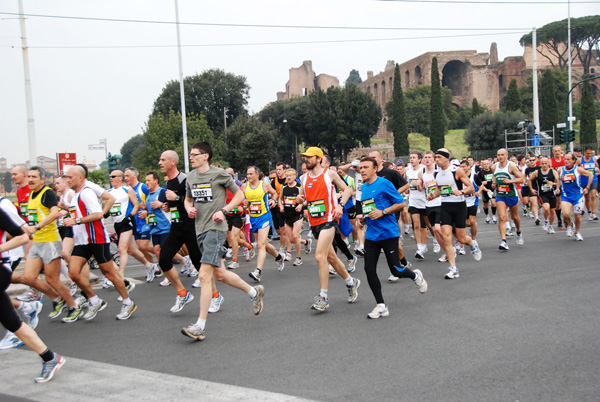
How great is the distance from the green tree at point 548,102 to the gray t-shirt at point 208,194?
6194cm

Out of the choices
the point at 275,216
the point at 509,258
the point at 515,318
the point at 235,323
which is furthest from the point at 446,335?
the point at 275,216

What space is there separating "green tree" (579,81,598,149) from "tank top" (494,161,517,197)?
2074 inches

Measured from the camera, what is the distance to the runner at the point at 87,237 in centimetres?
663

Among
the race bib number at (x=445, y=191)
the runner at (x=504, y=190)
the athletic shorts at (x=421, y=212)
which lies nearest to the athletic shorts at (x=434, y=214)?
the athletic shorts at (x=421, y=212)

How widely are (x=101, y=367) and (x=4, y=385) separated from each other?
80cm

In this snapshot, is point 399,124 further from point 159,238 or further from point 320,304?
point 320,304

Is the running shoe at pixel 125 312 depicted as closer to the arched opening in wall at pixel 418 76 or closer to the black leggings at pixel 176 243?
the black leggings at pixel 176 243

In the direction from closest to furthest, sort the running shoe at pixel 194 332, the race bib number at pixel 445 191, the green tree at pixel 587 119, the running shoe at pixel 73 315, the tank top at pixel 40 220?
the running shoe at pixel 194 332, the tank top at pixel 40 220, the running shoe at pixel 73 315, the race bib number at pixel 445 191, the green tree at pixel 587 119

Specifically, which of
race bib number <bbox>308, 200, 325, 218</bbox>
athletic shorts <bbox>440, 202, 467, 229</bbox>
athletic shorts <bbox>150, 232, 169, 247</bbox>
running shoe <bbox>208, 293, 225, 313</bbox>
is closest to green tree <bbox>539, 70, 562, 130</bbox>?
athletic shorts <bbox>440, 202, 467, 229</bbox>

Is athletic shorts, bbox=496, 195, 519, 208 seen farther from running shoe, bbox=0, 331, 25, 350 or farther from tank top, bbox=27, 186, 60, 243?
running shoe, bbox=0, 331, 25, 350

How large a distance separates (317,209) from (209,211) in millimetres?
1567

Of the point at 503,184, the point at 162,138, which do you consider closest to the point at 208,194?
the point at 503,184

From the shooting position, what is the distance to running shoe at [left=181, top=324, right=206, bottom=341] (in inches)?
215

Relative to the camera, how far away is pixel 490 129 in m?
55.4
